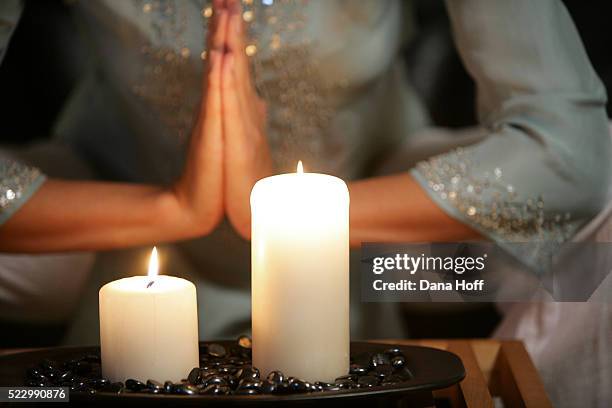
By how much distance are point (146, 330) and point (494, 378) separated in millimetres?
298

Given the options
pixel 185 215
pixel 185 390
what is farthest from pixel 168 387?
pixel 185 215

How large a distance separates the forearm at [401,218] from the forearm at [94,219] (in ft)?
0.38

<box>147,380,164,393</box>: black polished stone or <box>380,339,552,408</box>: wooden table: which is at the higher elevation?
<box>147,380,164,393</box>: black polished stone

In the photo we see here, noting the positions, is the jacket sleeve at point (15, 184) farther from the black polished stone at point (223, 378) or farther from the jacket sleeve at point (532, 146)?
the jacket sleeve at point (532, 146)

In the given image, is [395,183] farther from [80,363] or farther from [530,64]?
[80,363]

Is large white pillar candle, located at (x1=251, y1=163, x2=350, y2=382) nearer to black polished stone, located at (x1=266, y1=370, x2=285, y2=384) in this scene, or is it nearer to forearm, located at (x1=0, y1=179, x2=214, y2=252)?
black polished stone, located at (x1=266, y1=370, x2=285, y2=384)

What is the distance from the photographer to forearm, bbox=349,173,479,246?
720 millimetres

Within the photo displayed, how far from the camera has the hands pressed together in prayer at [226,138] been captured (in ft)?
2.13

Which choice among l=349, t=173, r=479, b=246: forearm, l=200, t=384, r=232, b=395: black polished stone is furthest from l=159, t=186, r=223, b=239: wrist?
l=200, t=384, r=232, b=395: black polished stone

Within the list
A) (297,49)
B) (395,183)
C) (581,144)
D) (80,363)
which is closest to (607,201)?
(581,144)

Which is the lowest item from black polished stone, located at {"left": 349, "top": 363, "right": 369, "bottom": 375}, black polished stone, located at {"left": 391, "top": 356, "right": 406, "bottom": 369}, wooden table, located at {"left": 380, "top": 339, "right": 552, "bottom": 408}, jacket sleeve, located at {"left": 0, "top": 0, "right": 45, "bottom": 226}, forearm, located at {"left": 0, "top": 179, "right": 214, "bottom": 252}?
wooden table, located at {"left": 380, "top": 339, "right": 552, "bottom": 408}

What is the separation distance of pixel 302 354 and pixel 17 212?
0.28m

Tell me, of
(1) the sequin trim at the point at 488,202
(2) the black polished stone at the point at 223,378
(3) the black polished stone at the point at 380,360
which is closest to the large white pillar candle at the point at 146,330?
(2) the black polished stone at the point at 223,378

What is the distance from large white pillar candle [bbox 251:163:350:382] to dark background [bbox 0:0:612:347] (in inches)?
10.8
